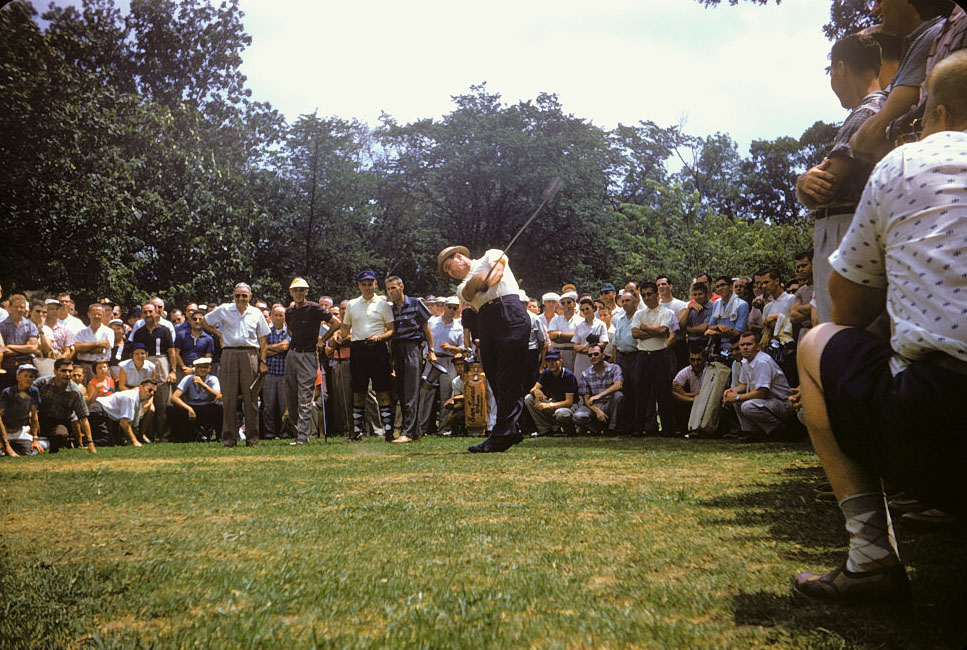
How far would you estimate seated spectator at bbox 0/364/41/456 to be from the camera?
10219 mm

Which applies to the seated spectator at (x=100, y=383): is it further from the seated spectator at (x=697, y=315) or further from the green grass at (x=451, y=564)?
the seated spectator at (x=697, y=315)

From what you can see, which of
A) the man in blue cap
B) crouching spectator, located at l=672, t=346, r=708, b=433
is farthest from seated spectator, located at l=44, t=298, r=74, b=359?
crouching spectator, located at l=672, t=346, r=708, b=433

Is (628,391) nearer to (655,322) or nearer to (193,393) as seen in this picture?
(655,322)

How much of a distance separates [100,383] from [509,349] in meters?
7.28

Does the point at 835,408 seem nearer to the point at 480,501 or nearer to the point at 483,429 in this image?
the point at 480,501

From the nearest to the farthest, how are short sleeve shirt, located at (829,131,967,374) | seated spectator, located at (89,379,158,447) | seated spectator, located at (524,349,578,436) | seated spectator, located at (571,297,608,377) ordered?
short sleeve shirt, located at (829,131,967,374)
seated spectator, located at (89,379,158,447)
seated spectator, located at (524,349,578,436)
seated spectator, located at (571,297,608,377)

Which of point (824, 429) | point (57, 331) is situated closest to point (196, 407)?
point (57, 331)

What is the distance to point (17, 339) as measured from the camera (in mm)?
10961

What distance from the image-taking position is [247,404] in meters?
11.0

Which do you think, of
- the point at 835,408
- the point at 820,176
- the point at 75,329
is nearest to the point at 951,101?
the point at 835,408

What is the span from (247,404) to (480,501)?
6948 millimetres

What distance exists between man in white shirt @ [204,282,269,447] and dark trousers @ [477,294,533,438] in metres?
4.02

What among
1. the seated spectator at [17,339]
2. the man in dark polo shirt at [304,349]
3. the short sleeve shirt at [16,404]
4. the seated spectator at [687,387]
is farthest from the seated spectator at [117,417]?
the seated spectator at [687,387]

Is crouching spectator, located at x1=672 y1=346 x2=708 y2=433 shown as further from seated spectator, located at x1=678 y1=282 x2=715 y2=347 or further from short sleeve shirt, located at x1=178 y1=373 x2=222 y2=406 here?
short sleeve shirt, located at x1=178 y1=373 x2=222 y2=406
